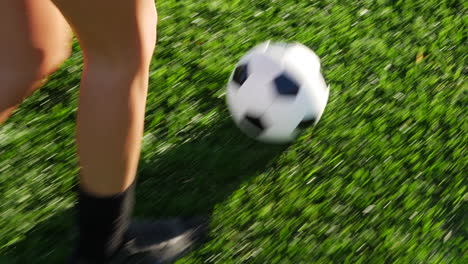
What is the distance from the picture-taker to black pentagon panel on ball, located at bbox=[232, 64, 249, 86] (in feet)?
9.76

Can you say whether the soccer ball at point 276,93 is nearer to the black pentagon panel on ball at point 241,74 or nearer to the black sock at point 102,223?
the black pentagon panel on ball at point 241,74

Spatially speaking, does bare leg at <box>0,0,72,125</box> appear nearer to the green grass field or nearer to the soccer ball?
the green grass field

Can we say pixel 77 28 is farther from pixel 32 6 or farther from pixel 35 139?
pixel 35 139

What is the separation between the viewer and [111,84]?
216 centimetres

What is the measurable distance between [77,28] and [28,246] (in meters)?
1.08

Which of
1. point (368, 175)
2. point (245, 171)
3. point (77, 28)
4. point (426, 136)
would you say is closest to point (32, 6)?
point (77, 28)

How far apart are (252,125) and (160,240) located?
0.63 metres

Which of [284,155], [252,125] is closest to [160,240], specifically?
[252,125]

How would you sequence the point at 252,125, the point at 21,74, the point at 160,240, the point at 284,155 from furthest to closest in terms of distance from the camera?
the point at 284,155
the point at 252,125
the point at 21,74
the point at 160,240

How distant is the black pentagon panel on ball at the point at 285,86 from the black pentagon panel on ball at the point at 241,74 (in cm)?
14

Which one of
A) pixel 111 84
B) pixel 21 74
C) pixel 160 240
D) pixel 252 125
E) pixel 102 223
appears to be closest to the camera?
pixel 111 84

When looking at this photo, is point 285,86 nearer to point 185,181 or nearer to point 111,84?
point 185,181

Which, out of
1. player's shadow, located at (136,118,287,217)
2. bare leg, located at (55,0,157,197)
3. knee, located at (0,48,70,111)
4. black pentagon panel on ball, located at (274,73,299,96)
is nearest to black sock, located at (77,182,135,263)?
bare leg, located at (55,0,157,197)

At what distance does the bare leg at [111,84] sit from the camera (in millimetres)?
1958
